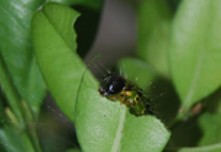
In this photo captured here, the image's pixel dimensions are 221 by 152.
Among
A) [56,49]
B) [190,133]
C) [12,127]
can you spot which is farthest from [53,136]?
[190,133]

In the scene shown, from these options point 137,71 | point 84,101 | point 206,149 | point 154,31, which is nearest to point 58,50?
point 84,101

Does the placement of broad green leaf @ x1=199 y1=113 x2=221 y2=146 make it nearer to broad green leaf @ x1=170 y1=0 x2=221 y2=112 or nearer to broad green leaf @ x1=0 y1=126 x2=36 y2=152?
broad green leaf @ x1=170 y1=0 x2=221 y2=112

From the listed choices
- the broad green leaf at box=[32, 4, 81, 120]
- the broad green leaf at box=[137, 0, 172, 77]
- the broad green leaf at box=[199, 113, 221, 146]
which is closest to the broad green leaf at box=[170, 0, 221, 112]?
the broad green leaf at box=[199, 113, 221, 146]

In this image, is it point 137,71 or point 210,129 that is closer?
point 210,129

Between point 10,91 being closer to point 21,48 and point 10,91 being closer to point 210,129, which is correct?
point 21,48

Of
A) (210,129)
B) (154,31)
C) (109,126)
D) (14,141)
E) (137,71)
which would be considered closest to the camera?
(109,126)

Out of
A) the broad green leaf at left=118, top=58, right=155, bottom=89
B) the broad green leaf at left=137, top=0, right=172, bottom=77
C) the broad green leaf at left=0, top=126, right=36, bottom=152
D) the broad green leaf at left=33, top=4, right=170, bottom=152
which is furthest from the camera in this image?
the broad green leaf at left=137, top=0, right=172, bottom=77
